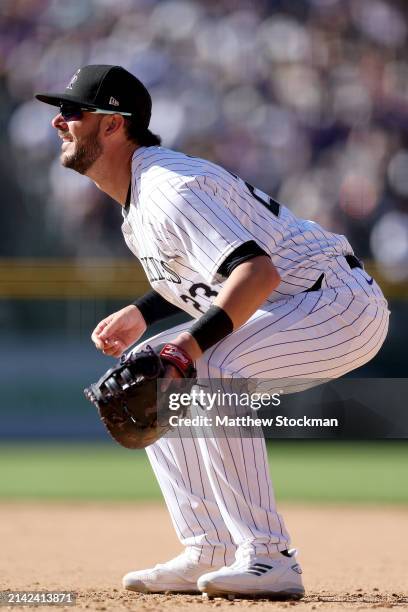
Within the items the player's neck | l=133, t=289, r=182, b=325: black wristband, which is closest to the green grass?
l=133, t=289, r=182, b=325: black wristband

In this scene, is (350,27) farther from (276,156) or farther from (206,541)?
Answer: (206,541)

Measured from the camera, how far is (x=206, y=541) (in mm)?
2770

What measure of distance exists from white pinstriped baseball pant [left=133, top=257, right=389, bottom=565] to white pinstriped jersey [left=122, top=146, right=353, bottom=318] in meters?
0.08

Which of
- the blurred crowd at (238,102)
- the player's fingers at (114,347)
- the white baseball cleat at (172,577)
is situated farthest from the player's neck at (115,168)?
the blurred crowd at (238,102)

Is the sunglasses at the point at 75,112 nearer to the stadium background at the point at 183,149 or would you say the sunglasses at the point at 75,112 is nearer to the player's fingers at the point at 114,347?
the player's fingers at the point at 114,347

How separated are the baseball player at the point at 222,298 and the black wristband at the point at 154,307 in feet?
0.41

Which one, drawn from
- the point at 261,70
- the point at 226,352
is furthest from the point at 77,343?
the point at 226,352

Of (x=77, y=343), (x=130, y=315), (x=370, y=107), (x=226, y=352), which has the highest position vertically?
(x=370, y=107)

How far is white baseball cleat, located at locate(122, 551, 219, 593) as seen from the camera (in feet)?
9.09

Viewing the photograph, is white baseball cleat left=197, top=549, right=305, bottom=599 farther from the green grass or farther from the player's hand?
the green grass

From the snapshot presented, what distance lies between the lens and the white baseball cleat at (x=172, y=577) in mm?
2771

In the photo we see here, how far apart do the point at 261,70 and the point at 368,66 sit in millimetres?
975

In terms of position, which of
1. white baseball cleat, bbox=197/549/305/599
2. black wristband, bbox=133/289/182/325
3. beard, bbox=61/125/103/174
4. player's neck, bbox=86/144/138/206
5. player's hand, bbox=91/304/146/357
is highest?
beard, bbox=61/125/103/174

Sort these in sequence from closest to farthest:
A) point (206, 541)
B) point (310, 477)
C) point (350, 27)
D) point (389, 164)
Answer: point (206, 541)
point (310, 477)
point (389, 164)
point (350, 27)
